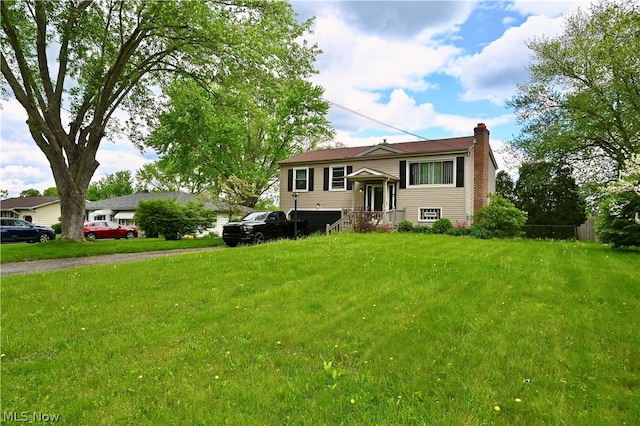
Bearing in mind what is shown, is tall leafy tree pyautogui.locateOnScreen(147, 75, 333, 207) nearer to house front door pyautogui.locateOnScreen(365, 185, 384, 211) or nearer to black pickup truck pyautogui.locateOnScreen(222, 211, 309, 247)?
black pickup truck pyautogui.locateOnScreen(222, 211, 309, 247)

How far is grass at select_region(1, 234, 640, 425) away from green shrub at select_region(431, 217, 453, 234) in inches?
345

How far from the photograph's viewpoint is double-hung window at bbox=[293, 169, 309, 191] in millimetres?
21484

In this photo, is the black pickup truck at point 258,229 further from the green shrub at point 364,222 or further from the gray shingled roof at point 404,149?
the gray shingled roof at point 404,149

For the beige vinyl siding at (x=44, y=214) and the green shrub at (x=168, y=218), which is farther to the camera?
the beige vinyl siding at (x=44, y=214)

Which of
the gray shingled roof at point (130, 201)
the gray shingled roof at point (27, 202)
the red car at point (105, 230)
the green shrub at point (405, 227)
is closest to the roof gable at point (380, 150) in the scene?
the green shrub at point (405, 227)

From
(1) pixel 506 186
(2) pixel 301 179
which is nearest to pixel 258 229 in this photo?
(2) pixel 301 179

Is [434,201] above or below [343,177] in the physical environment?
below

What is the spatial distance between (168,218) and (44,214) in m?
27.8

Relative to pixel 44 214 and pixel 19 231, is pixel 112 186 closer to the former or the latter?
pixel 44 214

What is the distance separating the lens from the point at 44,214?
3828 cm

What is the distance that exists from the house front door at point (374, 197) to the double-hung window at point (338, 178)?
150cm

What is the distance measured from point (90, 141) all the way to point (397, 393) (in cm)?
1629

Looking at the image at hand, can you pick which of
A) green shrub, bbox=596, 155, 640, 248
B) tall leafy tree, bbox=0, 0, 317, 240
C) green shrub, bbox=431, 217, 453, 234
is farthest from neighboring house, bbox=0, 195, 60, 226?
green shrub, bbox=596, 155, 640, 248

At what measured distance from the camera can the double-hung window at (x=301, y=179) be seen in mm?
21484
